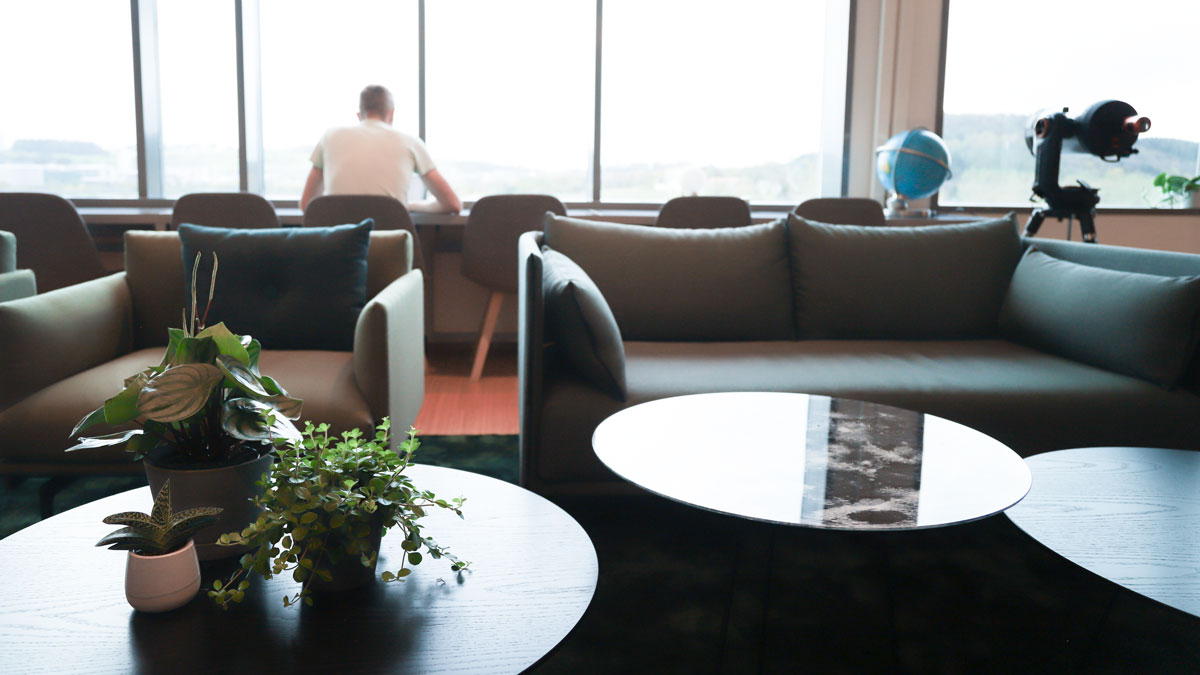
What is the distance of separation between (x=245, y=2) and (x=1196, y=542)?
15.2 feet

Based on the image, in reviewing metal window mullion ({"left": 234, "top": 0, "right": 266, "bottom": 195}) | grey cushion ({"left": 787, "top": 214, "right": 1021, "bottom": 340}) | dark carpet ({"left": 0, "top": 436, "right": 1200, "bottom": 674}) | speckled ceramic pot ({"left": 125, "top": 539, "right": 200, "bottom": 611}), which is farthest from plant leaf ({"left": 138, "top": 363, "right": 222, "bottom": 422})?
metal window mullion ({"left": 234, "top": 0, "right": 266, "bottom": 195})

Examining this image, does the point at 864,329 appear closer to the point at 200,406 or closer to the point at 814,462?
the point at 814,462

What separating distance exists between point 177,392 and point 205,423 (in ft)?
0.30

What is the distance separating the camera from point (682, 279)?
7.57 ft

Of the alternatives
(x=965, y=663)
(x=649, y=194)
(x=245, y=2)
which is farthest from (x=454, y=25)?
(x=965, y=663)

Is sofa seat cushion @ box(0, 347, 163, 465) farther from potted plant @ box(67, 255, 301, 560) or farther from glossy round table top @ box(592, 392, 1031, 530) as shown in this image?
glossy round table top @ box(592, 392, 1031, 530)

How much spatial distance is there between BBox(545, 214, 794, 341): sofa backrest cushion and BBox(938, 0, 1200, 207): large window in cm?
282

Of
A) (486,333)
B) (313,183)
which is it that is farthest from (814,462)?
(313,183)

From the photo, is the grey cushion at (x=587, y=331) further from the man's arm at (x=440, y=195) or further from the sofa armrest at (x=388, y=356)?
the man's arm at (x=440, y=195)

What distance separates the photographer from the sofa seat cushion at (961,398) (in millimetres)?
1747

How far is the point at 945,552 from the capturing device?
175cm

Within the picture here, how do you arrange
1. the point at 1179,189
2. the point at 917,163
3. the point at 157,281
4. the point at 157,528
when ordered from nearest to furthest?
the point at 157,528, the point at 157,281, the point at 917,163, the point at 1179,189

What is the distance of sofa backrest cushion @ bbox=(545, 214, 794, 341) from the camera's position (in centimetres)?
229

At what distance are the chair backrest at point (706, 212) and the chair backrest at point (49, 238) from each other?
89.9 inches
